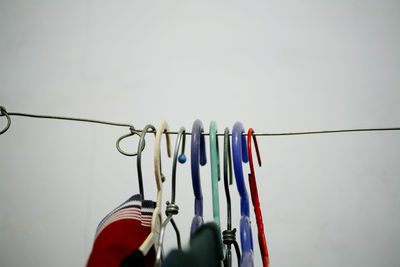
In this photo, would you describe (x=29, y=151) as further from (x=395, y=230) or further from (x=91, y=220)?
(x=395, y=230)

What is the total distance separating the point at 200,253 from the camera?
15 cm

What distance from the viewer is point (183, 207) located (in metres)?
0.78

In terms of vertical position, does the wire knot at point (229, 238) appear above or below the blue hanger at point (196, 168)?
below

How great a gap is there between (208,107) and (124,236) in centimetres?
62

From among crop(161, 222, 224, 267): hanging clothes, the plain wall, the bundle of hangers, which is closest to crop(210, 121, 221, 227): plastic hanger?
the bundle of hangers

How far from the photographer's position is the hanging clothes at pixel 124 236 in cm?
22

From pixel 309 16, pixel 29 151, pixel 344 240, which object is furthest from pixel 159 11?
pixel 344 240

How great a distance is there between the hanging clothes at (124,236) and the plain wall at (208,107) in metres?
0.51

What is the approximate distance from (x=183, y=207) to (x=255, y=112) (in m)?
0.40

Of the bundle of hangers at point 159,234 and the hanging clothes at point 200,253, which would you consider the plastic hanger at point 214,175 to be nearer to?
the bundle of hangers at point 159,234

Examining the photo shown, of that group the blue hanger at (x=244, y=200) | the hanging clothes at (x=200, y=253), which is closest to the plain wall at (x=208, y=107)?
the blue hanger at (x=244, y=200)

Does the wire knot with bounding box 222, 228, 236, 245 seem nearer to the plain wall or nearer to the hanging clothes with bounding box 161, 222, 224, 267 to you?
the hanging clothes with bounding box 161, 222, 224, 267

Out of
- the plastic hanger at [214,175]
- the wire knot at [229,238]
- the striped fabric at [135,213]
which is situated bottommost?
the wire knot at [229,238]

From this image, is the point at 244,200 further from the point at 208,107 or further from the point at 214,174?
the point at 208,107
